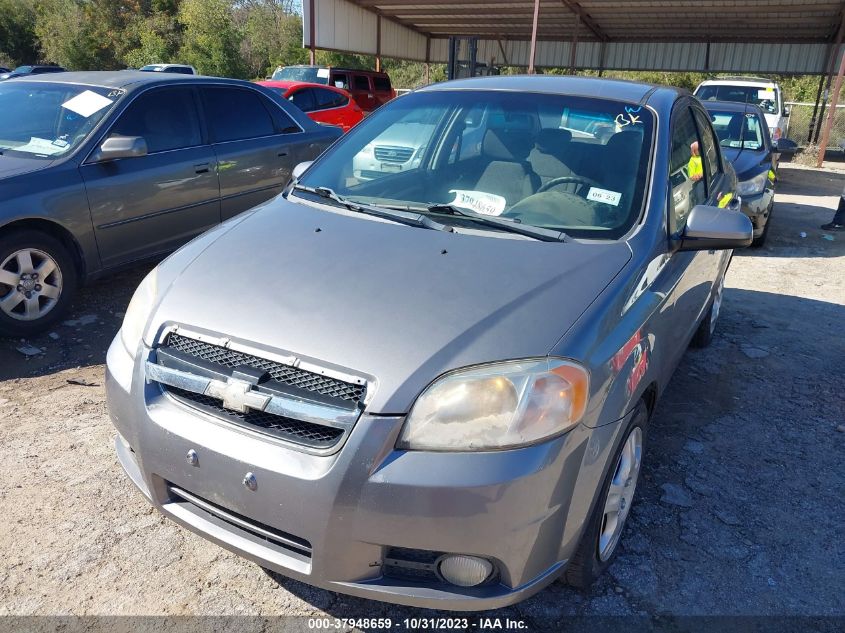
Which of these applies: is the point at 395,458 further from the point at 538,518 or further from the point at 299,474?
the point at 538,518

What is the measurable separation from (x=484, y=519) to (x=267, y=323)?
0.89 meters

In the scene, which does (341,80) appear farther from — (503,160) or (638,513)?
(638,513)

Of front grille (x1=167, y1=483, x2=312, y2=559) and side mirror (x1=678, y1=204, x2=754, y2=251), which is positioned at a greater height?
side mirror (x1=678, y1=204, x2=754, y2=251)

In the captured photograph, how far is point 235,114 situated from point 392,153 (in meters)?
2.86

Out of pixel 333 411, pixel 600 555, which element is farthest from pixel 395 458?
pixel 600 555

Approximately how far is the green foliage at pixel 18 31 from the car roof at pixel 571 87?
41.7 metres

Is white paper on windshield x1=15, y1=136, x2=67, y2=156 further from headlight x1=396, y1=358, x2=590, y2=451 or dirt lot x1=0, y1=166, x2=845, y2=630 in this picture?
headlight x1=396, y1=358, x2=590, y2=451

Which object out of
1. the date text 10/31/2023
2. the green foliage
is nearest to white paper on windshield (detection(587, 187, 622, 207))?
the date text 10/31/2023

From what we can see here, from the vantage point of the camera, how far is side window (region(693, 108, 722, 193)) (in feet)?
13.0

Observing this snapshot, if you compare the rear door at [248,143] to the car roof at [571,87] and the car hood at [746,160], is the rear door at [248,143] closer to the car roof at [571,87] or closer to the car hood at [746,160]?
the car roof at [571,87]

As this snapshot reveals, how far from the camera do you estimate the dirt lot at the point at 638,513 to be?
2408 mm

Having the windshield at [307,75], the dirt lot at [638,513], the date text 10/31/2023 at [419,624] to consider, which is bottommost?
the dirt lot at [638,513]

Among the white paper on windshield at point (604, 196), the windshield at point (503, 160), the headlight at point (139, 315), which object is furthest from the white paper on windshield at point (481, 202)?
the headlight at point (139, 315)

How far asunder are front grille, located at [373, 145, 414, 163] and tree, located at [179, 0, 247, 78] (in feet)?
99.6
